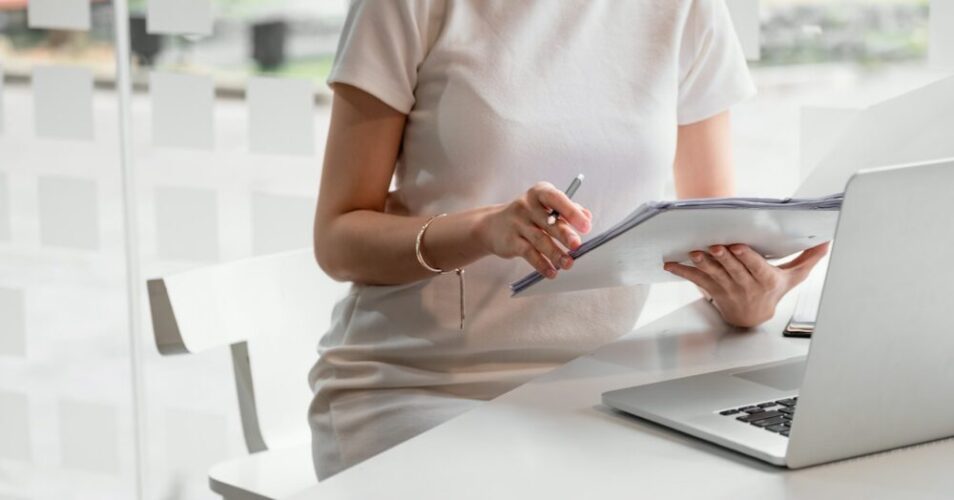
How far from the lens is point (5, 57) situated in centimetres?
303

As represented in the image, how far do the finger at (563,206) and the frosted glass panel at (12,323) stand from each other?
7.31ft

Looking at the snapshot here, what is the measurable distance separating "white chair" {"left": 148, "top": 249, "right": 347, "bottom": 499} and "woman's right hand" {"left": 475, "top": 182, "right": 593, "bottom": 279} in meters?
0.51

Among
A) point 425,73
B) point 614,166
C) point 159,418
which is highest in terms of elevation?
point 425,73

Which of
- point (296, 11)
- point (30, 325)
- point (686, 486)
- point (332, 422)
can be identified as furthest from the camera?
point (30, 325)

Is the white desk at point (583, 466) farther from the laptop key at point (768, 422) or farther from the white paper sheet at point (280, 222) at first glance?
the white paper sheet at point (280, 222)

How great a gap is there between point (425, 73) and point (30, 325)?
1.98m

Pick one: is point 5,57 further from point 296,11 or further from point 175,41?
point 296,11

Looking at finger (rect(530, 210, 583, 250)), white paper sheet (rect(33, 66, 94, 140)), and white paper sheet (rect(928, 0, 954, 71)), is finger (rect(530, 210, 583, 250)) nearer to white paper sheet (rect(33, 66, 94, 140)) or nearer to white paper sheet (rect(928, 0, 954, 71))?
white paper sheet (rect(928, 0, 954, 71))

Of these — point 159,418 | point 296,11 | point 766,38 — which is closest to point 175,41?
point 296,11

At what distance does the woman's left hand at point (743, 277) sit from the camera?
4.18ft

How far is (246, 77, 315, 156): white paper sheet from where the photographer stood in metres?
2.59

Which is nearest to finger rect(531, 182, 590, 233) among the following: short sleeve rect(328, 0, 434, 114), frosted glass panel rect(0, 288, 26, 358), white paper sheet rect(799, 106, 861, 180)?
short sleeve rect(328, 0, 434, 114)

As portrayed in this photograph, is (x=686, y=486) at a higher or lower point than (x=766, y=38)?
lower

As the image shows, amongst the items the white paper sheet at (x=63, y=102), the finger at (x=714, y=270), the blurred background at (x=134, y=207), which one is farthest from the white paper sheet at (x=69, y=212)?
the finger at (x=714, y=270)
